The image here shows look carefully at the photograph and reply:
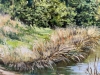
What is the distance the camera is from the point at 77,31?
9750 mm

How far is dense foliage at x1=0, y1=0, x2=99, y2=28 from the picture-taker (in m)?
9.94

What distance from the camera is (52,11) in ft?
33.0

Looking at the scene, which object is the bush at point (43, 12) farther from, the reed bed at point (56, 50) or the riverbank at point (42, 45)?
the reed bed at point (56, 50)

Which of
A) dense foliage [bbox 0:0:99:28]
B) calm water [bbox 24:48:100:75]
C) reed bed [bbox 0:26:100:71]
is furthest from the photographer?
dense foliage [bbox 0:0:99:28]

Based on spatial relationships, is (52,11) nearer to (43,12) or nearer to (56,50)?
(43,12)

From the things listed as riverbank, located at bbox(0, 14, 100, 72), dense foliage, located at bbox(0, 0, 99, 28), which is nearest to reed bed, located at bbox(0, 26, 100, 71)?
riverbank, located at bbox(0, 14, 100, 72)

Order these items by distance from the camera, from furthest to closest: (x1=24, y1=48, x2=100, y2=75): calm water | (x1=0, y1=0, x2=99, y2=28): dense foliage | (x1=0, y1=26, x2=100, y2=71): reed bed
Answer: (x1=0, y1=0, x2=99, y2=28): dense foliage → (x1=0, y1=26, x2=100, y2=71): reed bed → (x1=24, y1=48, x2=100, y2=75): calm water

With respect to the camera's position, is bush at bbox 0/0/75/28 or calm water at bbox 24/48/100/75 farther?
bush at bbox 0/0/75/28

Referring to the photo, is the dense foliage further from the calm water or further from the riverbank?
the calm water

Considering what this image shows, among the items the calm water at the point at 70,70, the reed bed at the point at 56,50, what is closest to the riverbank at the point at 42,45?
the reed bed at the point at 56,50

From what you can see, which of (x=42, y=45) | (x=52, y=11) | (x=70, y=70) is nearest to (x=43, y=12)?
(x=52, y=11)

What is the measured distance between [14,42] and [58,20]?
5.26 ft

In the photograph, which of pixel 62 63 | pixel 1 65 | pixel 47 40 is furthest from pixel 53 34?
pixel 1 65

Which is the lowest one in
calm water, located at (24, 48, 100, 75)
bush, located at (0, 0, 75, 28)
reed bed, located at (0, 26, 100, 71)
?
calm water, located at (24, 48, 100, 75)
